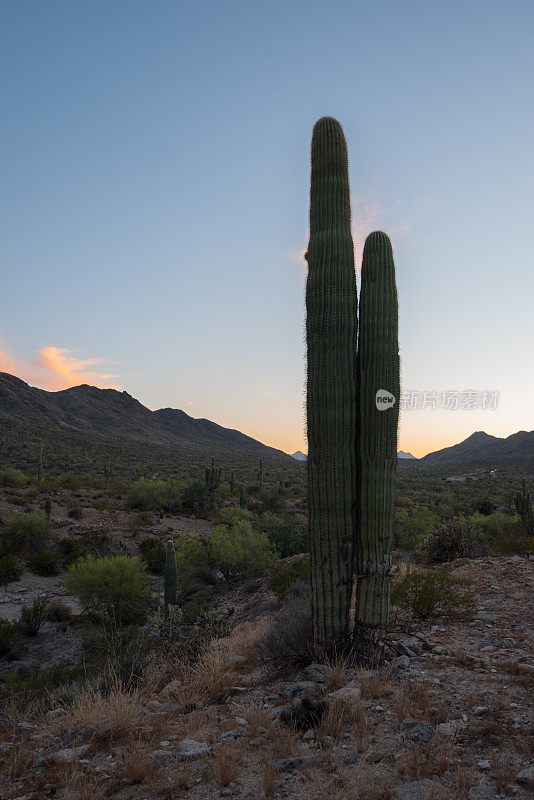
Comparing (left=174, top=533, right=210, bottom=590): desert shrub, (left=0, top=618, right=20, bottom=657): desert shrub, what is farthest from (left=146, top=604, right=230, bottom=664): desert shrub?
(left=174, top=533, right=210, bottom=590): desert shrub

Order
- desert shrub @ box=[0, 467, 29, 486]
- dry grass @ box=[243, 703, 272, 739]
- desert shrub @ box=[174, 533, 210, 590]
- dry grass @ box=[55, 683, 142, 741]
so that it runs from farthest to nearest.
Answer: desert shrub @ box=[0, 467, 29, 486] → desert shrub @ box=[174, 533, 210, 590] → dry grass @ box=[55, 683, 142, 741] → dry grass @ box=[243, 703, 272, 739]

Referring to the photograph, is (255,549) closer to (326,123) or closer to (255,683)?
(255,683)

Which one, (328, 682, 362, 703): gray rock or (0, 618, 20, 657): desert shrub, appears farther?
(0, 618, 20, 657): desert shrub

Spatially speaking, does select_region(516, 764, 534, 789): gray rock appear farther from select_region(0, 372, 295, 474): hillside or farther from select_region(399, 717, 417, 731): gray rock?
select_region(0, 372, 295, 474): hillside

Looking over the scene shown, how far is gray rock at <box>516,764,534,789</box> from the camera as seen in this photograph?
10.6 feet

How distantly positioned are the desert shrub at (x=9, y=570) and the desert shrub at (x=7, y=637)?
498cm

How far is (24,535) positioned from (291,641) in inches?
673

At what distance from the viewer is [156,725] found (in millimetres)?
4922

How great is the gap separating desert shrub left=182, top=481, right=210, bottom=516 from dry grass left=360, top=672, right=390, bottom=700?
2687 centimetres

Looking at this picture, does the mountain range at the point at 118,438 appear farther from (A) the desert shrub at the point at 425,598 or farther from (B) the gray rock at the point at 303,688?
(B) the gray rock at the point at 303,688

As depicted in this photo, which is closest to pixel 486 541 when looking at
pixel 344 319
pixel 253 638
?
pixel 253 638

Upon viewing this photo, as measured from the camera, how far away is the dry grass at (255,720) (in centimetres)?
448

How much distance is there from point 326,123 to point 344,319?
10.9 feet

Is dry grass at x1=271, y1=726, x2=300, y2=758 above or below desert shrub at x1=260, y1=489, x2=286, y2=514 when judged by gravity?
above
